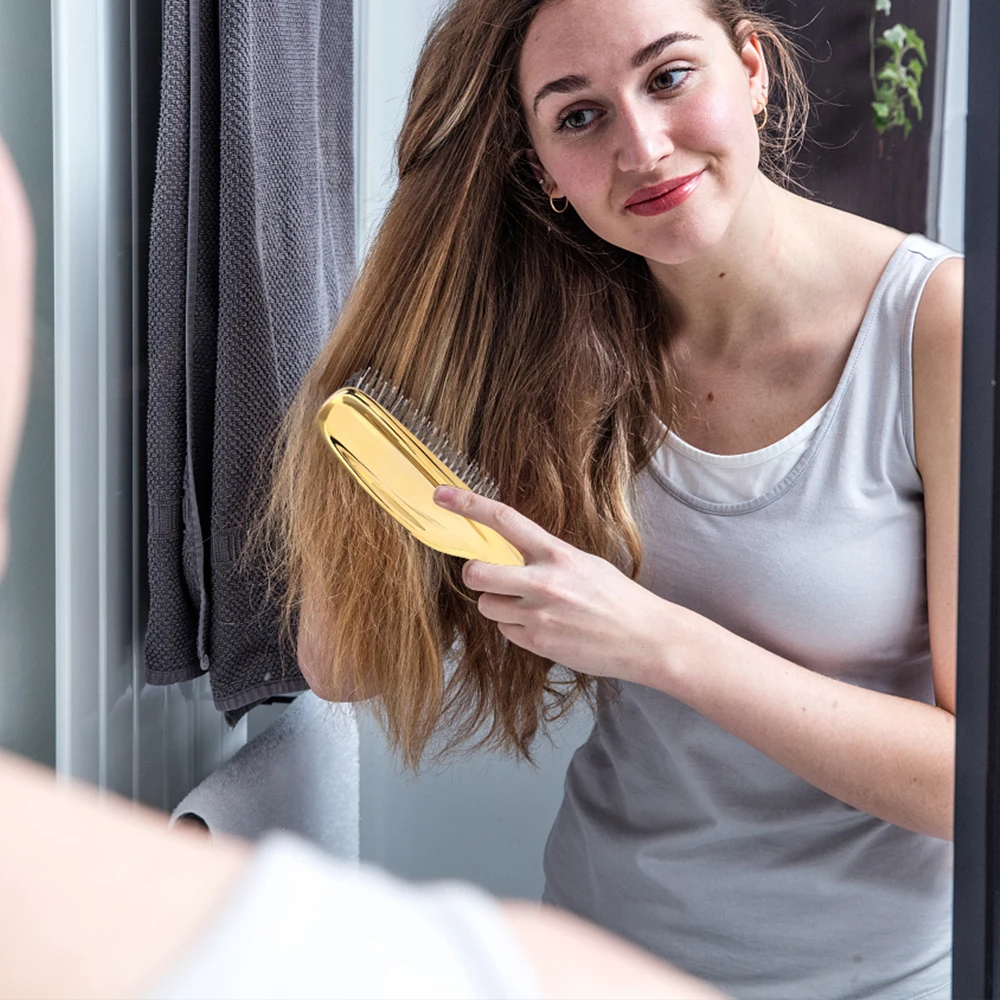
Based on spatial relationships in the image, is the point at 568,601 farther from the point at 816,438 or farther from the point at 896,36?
the point at 896,36

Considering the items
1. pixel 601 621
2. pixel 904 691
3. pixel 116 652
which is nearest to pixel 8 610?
pixel 116 652

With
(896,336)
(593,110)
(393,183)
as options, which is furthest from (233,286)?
(896,336)

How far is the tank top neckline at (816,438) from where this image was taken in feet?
1.09

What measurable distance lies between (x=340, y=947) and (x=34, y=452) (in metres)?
0.29

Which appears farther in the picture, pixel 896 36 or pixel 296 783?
pixel 296 783

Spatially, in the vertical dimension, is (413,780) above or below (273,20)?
below

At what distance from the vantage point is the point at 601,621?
388mm

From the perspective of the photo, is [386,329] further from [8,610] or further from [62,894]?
[62,894]

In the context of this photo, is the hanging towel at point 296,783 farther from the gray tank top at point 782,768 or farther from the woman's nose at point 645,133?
the woman's nose at point 645,133

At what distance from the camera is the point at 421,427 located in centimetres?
42

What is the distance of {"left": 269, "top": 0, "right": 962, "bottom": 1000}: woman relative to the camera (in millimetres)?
Answer: 348

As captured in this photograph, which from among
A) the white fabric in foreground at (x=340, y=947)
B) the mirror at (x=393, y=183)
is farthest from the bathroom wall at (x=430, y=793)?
the white fabric in foreground at (x=340, y=947)

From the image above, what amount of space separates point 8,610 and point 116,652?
0.10 metres

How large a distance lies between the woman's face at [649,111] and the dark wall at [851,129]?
20 mm
